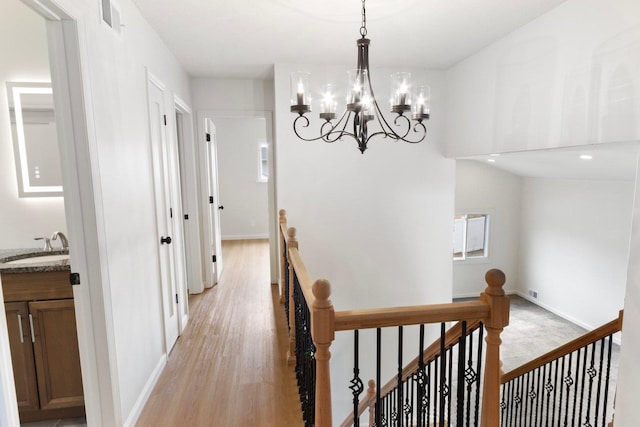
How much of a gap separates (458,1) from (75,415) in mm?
3576

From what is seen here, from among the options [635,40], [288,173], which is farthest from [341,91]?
[635,40]

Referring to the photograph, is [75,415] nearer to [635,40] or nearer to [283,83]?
[283,83]

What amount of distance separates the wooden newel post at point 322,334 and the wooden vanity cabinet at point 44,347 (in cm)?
161

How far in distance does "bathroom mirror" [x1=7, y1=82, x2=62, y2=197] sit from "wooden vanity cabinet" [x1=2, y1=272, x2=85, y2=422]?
38.6 inches

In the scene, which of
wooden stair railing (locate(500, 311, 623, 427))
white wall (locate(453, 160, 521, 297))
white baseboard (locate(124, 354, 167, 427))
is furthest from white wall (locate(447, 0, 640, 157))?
white wall (locate(453, 160, 521, 297))

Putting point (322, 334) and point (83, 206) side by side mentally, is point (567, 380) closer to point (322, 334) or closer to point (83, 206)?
point (322, 334)

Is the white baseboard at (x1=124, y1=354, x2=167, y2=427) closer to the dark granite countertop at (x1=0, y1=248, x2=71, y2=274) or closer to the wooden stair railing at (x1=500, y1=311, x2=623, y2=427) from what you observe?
the dark granite countertop at (x1=0, y1=248, x2=71, y2=274)

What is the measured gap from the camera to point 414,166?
4164 millimetres

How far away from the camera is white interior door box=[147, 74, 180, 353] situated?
103 inches

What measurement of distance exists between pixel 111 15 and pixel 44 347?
1911mm

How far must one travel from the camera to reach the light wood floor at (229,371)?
2.14 m

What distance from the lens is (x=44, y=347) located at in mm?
2021

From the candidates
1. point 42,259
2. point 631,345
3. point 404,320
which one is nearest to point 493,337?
point 404,320

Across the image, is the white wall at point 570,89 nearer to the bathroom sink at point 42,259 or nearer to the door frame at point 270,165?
the door frame at point 270,165
